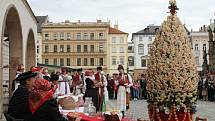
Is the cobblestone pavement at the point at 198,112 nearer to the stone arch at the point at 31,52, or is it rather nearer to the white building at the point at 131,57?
the stone arch at the point at 31,52

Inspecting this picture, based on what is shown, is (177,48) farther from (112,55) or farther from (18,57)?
(112,55)

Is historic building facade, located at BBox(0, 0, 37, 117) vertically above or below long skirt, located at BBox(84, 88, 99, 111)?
above

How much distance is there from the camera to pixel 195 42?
100 meters

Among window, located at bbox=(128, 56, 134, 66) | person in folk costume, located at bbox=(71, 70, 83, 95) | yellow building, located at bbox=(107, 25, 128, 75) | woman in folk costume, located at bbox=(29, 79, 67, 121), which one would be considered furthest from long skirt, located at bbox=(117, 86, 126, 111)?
window, located at bbox=(128, 56, 134, 66)

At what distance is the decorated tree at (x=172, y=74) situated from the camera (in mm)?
7828

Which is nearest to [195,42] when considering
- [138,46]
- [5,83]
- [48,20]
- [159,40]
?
[138,46]

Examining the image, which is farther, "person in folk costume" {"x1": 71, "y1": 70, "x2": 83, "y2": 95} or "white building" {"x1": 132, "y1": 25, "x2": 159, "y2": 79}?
"white building" {"x1": 132, "y1": 25, "x2": 159, "y2": 79}

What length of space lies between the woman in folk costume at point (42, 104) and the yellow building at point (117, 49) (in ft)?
317

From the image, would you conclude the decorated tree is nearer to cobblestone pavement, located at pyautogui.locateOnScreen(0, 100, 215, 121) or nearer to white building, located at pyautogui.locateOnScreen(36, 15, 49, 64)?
cobblestone pavement, located at pyautogui.locateOnScreen(0, 100, 215, 121)

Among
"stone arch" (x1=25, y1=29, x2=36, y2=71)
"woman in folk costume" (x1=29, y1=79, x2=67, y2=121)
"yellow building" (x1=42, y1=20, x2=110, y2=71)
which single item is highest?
"yellow building" (x1=42, y1=20, x2=110, y2=71)

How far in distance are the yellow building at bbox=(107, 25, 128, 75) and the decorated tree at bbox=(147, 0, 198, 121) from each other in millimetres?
94214

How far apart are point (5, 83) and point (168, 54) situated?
16981mm

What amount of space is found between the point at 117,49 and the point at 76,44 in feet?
32.6

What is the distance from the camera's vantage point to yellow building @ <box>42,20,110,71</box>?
99.3 m
